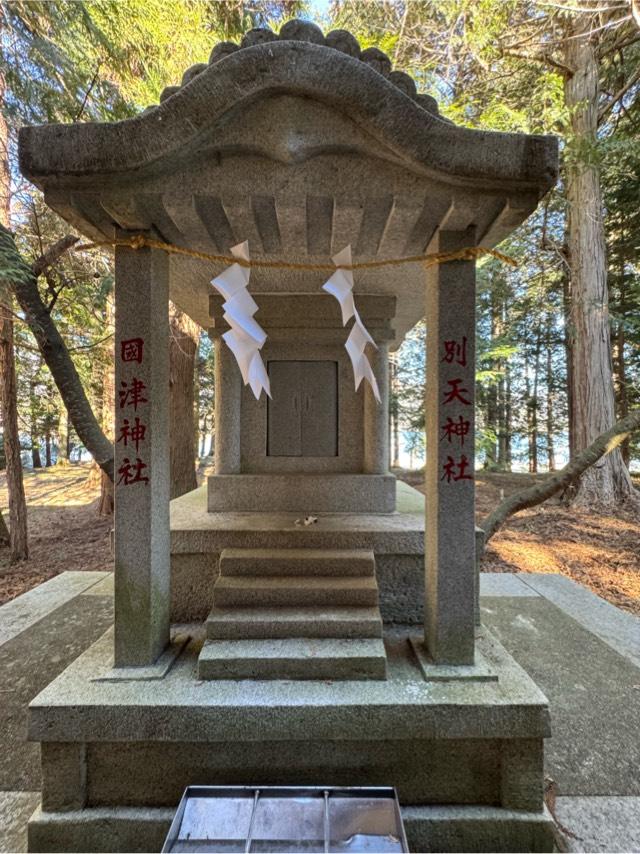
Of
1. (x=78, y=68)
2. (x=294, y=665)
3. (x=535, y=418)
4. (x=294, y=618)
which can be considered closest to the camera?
(x=294, y=665)

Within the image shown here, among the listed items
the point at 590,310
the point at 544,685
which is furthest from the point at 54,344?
the point at 590,310

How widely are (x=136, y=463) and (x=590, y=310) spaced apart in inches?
327

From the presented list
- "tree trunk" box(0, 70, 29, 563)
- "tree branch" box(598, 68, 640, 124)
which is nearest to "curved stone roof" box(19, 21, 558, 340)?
"tree trunk" box(0, 70, 29, 563)

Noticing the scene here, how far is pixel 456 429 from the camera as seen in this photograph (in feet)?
6.69

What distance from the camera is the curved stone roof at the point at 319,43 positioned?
5.78 feet

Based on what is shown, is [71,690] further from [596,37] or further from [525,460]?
[525,460]

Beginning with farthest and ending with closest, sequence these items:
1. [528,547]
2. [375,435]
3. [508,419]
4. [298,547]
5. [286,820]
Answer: [508,419] < [528,547] < [375,435] < [298,547] < [286,820]

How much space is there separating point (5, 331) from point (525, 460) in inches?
626

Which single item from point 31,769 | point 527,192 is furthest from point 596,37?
point 31,769

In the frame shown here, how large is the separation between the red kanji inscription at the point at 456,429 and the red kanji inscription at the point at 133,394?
1.49 m

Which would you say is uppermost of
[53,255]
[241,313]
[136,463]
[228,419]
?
[53,255]

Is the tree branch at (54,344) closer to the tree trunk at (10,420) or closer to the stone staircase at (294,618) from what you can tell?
the tree trunk at (10,420)

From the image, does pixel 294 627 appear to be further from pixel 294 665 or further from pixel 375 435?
pixel 375 435

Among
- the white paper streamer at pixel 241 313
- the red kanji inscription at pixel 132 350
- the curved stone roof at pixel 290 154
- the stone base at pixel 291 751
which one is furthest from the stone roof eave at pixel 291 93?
the stone base at pixel 291 751
